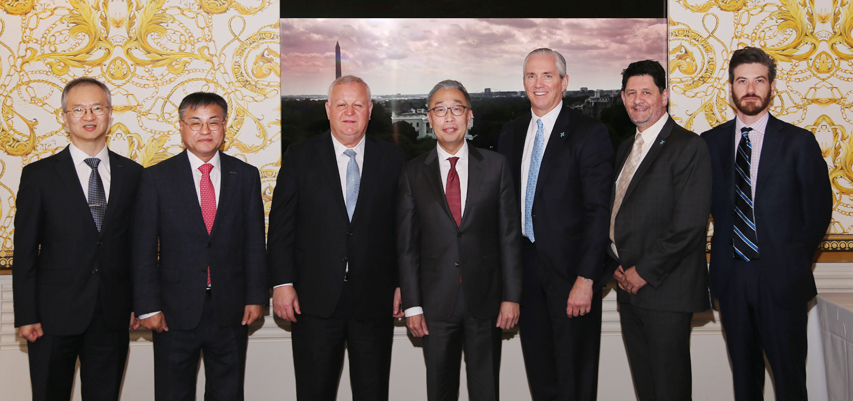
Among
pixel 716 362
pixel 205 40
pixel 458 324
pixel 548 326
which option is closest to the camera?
pixel 458 324

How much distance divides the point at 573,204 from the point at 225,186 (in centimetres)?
159

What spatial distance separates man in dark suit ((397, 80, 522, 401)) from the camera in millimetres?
2400

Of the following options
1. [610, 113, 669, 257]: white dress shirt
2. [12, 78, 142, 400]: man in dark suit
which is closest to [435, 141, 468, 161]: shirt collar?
[610, 113, 669, 257]: white dress shirt

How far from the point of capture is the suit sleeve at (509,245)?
2.44 meters

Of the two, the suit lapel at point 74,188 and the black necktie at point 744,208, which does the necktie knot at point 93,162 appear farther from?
the black necktie at point 744,208

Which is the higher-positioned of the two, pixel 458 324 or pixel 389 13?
pixel 389 13

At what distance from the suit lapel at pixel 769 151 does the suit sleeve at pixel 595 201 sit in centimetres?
68

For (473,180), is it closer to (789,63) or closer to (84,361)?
(84,361)

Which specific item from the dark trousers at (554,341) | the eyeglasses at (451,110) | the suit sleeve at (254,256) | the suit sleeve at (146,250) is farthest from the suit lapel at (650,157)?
the suit sleeve at (146,250)

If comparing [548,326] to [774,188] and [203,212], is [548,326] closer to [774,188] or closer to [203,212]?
[774,188]

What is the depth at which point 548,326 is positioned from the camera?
2609 millimetres

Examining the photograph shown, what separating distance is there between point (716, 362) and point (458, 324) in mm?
1954

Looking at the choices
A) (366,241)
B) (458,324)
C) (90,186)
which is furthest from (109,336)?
(458,324)

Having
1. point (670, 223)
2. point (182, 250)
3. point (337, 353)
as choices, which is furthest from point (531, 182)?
point (182, 250)
